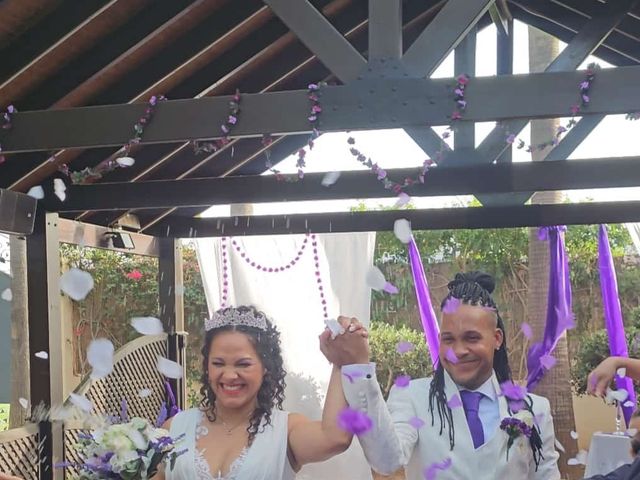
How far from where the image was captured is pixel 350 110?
2865 mm

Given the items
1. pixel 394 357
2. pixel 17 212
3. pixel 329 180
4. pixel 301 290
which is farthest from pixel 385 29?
pixel 394 357

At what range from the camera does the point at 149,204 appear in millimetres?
4684

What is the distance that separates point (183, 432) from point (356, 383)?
22.8 inches

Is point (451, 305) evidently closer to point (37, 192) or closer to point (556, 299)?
point (37, 192)

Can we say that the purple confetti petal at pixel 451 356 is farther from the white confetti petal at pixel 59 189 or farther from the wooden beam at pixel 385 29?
the white confetti petal at pixel 59 189

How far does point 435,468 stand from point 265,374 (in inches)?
20.9

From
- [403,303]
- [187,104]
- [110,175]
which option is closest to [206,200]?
[110,175]

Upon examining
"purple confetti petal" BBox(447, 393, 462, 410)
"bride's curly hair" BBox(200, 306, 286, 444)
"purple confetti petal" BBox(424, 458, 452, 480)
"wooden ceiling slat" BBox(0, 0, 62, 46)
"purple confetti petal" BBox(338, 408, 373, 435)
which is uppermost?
"wooden ceiling slat" BBox(0, 0, 62, 46)

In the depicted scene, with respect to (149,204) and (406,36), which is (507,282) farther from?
(149,204)

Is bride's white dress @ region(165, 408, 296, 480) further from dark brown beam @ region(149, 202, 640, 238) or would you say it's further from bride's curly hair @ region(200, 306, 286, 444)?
dark brown beam @ region(149, 202, 640, 238)

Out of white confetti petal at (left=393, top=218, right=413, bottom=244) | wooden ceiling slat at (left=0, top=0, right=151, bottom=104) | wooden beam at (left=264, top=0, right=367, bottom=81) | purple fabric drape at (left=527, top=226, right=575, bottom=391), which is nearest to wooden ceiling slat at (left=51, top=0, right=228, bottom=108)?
wooden ceiling slat at (left=0, top=0, right=151, bottom=104)

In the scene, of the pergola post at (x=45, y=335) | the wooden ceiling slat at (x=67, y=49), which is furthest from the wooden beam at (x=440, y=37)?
the pergola post at (x=45, y=335)

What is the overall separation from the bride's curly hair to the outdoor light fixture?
11.4 feet

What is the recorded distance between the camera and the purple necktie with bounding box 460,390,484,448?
217 centimetres
